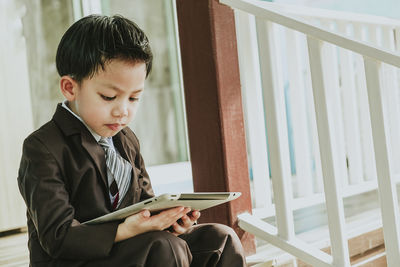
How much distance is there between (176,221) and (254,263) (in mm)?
560

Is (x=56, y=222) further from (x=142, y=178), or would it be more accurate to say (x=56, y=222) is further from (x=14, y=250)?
(x=14, y=250)

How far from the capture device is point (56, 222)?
3.14ft

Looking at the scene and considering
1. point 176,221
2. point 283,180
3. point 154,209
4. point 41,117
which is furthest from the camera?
point 41,117

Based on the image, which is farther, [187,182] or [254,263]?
[187,182]

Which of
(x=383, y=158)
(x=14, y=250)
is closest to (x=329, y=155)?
(x=383, y=158)

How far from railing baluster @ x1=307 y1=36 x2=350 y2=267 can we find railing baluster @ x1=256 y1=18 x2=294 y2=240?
15cm

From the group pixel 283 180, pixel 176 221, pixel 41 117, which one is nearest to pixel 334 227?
pixel 283 180

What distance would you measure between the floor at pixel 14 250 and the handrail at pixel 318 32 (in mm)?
1186

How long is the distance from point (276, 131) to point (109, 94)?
0.61 metres

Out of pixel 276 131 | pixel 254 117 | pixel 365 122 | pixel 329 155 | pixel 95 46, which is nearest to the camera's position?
pixel 95 46

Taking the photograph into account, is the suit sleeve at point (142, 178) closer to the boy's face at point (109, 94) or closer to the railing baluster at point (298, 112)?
the boy's face at point (109, 94)

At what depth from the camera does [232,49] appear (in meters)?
1.54

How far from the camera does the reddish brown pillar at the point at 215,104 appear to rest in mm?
1503

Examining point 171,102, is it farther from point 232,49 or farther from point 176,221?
point 176,221
